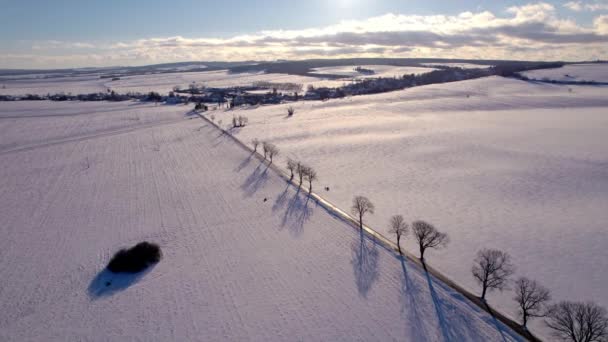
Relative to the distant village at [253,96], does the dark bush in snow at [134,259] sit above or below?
below

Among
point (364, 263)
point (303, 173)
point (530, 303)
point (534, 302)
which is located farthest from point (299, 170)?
point (534, 302)

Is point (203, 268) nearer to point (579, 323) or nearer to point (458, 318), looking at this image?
point (458, 318)

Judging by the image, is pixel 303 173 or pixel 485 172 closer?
pixel 303 173

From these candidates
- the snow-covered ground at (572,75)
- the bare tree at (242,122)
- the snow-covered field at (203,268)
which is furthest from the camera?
the snow-covered ground at (572,75)

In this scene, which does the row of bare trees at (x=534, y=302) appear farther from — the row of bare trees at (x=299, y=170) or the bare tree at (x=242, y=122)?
the bare tree at (x=242, y=122)

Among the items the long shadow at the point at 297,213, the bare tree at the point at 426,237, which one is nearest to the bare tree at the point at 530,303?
the bare tree at the point at 426,237

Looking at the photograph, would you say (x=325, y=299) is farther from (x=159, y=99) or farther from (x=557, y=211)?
(x=159, y=99)
